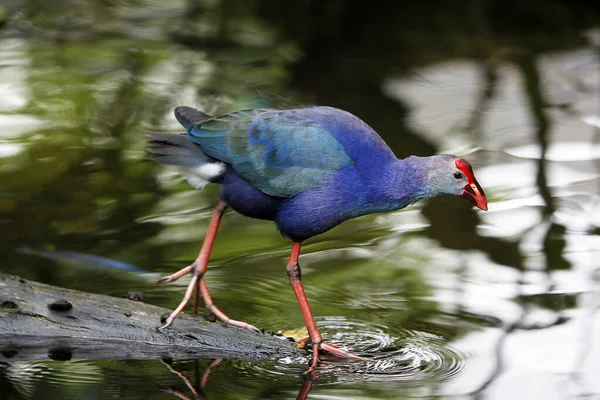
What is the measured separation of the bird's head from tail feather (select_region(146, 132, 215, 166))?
3.78ft

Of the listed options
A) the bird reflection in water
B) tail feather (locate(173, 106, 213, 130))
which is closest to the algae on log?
the bird reflection in water

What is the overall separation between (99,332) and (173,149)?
103 centimetres

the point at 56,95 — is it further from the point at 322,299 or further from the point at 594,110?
the point at 594,110

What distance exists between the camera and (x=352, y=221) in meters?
6.06

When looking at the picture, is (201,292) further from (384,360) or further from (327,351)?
(384,360)

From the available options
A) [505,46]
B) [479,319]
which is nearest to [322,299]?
[479,319]

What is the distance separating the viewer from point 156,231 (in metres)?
5.67

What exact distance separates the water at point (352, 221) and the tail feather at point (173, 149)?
67 centimetres

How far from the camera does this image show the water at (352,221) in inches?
165

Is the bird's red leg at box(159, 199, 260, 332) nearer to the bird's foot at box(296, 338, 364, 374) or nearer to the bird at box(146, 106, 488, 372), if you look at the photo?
the bird at box(146, 106, 488, 372)

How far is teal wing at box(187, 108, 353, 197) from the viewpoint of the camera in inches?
169

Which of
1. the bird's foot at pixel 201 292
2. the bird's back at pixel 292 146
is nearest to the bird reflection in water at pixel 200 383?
the bird's foot at pixel 201 292

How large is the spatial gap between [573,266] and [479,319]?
0.90m

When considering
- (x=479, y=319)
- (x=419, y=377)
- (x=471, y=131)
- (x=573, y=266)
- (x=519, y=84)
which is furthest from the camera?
(x=519, y=84)
